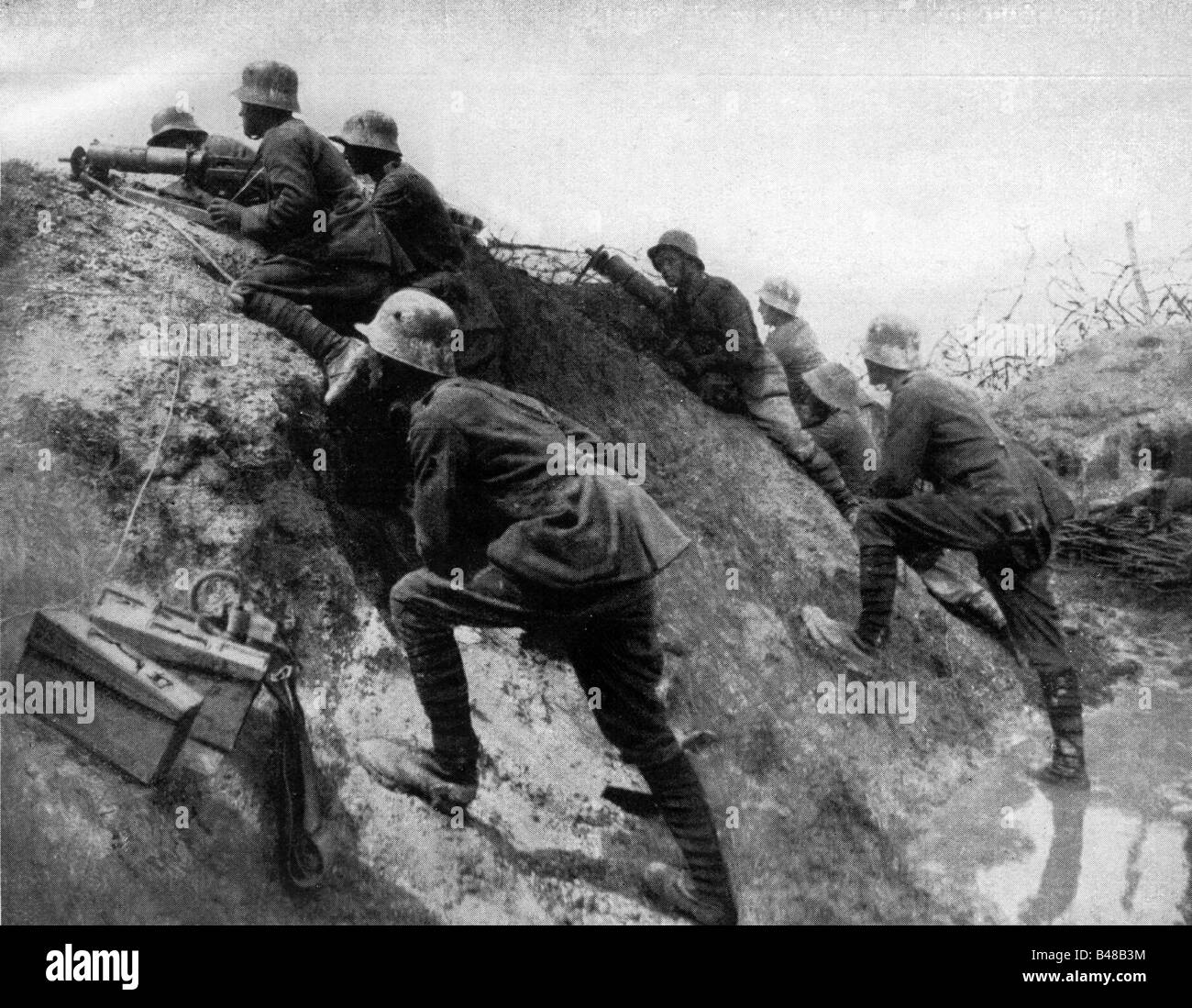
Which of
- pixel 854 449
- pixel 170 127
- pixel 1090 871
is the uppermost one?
pixel 170 127

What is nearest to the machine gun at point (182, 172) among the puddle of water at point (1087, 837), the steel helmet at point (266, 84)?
the steel helmet at point (266, 84)

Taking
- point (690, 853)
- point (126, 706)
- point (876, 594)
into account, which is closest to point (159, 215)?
point (126, 706)

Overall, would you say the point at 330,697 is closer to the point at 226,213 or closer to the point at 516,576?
the point at 516,576

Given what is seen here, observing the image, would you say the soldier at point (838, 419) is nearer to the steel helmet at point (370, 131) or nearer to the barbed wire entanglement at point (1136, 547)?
the barbed wire entanglement at point (1136, 547)

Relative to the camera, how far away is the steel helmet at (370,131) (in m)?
4.05

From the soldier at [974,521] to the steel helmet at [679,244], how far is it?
44.4 inches

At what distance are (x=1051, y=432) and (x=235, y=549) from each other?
4.37m

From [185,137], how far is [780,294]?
2715 millimetres

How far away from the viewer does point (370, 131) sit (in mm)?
4074

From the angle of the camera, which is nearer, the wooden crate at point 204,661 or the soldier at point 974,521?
the wooden crate at point 204,661

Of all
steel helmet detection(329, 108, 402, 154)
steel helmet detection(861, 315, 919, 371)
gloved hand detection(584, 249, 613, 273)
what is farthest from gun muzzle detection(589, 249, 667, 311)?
steel helmet detection(861, 315, 919, 371)

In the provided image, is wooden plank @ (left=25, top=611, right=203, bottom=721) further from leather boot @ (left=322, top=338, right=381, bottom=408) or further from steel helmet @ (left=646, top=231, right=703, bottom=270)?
steel helmet @ (left=646, top=231, right=703, bottom=270)
